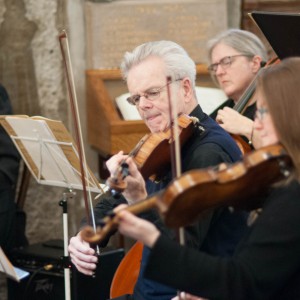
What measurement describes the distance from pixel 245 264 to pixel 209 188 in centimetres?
22

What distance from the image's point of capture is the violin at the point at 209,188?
2.11 m

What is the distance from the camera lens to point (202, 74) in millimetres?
5316

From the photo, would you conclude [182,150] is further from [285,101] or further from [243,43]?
[243,43]

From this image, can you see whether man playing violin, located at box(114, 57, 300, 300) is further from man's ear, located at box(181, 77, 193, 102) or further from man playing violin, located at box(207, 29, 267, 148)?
man playing violin, located at box(207, 29, 267, 148)

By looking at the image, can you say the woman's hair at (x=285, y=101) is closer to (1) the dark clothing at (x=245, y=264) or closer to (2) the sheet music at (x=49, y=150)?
(1) the dark clothing at (x=245, y=264)

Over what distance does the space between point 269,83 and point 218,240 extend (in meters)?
0.64

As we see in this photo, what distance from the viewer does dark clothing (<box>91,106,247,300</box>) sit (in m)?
2.67

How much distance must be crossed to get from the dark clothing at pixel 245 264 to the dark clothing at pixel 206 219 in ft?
1.41

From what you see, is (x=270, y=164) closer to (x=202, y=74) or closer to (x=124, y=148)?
(x=124, y=148)

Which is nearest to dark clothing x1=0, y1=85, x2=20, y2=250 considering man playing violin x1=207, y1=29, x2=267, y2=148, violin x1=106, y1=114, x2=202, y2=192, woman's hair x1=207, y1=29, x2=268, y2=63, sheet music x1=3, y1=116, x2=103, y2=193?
sheet music x1=3, y1=116, x2=103, y2=193

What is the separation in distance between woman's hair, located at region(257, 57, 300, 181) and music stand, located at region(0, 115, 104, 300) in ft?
4.33

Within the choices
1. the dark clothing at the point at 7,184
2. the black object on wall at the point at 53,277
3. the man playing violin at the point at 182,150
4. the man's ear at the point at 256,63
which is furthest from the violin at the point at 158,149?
the dark clothing at the point at 7,184

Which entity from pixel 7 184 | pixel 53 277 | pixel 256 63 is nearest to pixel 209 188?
pixel 53 277

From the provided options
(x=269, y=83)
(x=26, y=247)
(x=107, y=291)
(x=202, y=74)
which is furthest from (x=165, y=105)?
(x=202, y=74)
